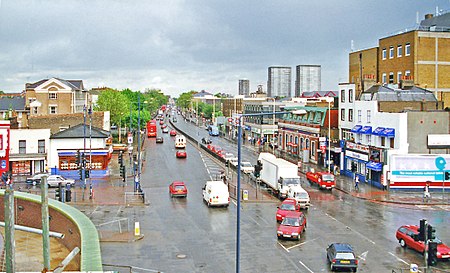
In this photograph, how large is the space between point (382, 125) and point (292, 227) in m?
28.9

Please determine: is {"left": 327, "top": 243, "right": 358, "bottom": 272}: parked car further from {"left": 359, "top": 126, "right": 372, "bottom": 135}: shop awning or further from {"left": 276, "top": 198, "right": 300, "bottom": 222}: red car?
{"left": 359, "top": 126, "right": 372, "bottom": 135}: shop awning

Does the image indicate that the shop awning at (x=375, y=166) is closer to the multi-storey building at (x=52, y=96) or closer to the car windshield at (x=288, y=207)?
the car windshield at (x=288, y=207)

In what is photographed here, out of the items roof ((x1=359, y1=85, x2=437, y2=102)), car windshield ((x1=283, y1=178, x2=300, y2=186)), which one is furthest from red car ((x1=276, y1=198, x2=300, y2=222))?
roof ((x1=359, y1=85, x2=437, y2=102))

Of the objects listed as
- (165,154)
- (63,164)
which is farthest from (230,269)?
(165,154)

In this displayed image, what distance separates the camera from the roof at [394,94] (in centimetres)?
6328

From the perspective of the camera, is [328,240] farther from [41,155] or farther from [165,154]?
[165,154]

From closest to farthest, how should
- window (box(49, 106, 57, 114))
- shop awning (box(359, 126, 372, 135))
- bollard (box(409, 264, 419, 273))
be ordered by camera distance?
bollard (box(409, 264, 419, 273)) < shop awning (box(359, 126, 372, 135)) < window (box(49, 106, 57, 114))

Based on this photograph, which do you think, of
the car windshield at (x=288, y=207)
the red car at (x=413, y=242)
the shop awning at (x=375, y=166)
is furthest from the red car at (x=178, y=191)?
the red car at (x=413, y=242)

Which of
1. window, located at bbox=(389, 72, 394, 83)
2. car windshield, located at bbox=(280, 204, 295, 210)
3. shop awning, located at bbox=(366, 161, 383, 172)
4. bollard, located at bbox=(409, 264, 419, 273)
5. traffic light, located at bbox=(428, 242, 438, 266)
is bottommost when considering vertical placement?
bollard, located at bbox=(409, 264, 419, 273)

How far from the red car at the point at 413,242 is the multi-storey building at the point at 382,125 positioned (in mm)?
23935

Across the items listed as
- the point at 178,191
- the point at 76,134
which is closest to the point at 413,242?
the point at 178,191

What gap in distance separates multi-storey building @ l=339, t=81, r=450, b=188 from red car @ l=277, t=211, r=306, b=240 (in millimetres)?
23328

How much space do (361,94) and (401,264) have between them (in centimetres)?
4101

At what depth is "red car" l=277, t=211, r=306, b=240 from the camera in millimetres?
34156
